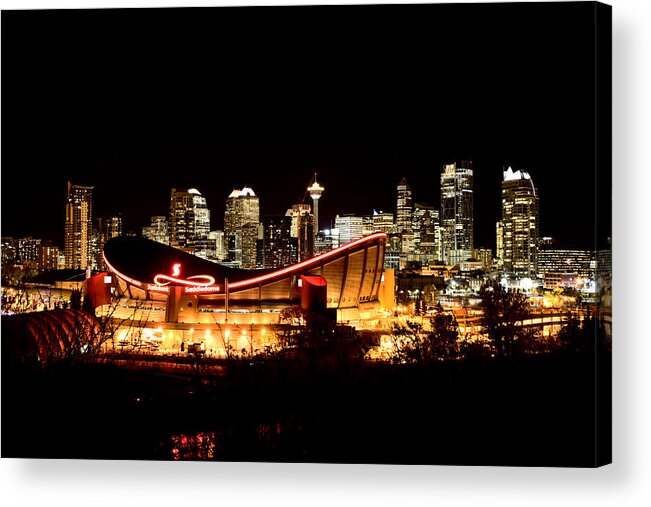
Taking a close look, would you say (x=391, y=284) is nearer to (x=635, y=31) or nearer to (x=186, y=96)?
(x=186, y=96)

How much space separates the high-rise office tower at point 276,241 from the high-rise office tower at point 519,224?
12.7 feet

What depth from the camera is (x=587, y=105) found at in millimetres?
5898

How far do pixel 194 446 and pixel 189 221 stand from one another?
7.19 meters

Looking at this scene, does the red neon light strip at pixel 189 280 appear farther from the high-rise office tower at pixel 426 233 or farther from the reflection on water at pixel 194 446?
the reflection on water at pixel 194 446

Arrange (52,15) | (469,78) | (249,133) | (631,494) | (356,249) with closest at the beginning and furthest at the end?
1. (631,494)
2. (52,15)
3. (469,78)
4. (249,133)
5. (356,249)

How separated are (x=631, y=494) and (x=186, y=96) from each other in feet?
17.3

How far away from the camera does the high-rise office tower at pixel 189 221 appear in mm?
11539

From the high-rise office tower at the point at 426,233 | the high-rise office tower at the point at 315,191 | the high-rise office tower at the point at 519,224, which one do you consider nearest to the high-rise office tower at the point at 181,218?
the high-rise office tower at the point at 315,191

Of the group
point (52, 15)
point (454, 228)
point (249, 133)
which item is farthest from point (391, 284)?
point (52, 15)

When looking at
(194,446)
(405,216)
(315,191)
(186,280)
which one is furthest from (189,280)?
(194,446)

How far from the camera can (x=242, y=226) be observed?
13422mm

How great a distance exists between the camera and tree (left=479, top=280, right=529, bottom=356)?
352 inches

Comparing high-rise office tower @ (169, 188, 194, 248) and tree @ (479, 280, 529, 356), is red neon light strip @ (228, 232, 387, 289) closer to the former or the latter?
high-rise office tower @ (169, 188, 194, 248)

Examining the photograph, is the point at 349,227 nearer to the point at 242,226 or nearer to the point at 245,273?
the point at 242,226
